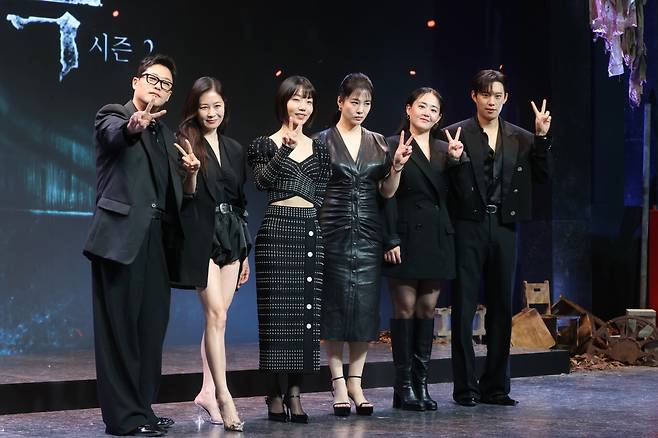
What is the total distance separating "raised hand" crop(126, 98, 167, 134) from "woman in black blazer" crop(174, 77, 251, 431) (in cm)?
40

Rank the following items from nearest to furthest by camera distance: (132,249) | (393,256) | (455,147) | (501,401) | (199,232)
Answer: (132,249)
(199,232)
(393,256)
(455,147)
(501,401)

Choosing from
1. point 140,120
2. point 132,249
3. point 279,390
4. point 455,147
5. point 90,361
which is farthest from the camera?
point 90,361

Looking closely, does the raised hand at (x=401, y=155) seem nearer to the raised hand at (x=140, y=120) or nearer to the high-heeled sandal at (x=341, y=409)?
the high-heeled sandal at (x=341, y=409)

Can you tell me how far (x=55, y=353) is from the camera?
6.85 metres

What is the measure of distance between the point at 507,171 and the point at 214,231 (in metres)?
→ 1.68

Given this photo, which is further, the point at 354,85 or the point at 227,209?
the point at 354,85

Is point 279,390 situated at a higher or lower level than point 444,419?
higher

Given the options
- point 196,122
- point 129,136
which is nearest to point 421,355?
point 196,122

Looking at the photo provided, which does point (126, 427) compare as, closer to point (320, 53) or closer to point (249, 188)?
point (249, 188)

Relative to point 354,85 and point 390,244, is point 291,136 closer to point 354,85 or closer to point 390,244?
point 354,85

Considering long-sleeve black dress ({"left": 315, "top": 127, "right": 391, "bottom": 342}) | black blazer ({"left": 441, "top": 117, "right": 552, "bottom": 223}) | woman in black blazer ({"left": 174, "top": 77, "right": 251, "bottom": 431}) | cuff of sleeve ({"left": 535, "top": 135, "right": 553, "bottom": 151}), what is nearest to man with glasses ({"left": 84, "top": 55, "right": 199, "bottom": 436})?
woman in black blazer ({"left": 174, "top": 77, "right": 251, "bottom": 431})

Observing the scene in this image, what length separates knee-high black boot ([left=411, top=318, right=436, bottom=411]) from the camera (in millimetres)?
5402

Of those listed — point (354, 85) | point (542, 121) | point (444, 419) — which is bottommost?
point (444, 419)

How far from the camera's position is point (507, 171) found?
5.70 m
